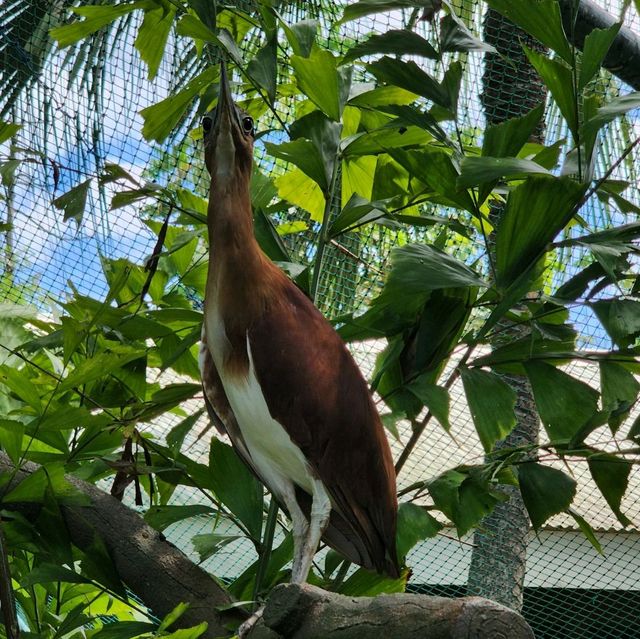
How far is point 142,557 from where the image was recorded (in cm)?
133

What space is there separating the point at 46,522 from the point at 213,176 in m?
0.56

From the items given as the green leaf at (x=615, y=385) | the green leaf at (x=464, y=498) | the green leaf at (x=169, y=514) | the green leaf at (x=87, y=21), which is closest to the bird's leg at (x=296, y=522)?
the green leaf at (x=169, y=514)

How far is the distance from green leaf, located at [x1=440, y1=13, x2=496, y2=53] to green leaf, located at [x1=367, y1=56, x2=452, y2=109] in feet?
0.27

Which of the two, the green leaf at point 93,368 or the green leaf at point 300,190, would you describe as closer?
the green leaf at point 93,368

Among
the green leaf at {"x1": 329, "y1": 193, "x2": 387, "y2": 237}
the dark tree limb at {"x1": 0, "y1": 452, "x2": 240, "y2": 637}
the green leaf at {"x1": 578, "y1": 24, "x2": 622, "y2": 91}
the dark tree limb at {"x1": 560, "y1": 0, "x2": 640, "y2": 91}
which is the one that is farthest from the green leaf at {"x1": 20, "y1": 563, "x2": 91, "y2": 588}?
the dark tree limb at {"x1": 560, "y1": 0, "x2": 640, "y2": 91}

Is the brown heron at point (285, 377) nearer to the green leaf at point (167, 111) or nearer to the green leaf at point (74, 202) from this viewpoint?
the green leaf at point (167, 111)

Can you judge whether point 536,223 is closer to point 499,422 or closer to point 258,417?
point 499,422

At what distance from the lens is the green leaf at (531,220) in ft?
3.98

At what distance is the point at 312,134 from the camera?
1.43m

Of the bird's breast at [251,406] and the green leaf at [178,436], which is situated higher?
the bird's breast at [251,406]

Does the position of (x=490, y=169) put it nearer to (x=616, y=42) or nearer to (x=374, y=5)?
(x=374, y=5)

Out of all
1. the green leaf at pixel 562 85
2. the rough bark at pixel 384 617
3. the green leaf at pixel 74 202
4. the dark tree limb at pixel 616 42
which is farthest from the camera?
the dark tree limb at pixel 616 42

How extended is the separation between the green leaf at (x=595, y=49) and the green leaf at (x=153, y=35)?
72 cm

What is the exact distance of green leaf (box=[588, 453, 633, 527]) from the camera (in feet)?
4.12
